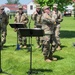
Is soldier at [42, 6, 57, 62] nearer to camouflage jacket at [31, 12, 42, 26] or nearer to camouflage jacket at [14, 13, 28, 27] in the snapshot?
camouflage jacket at [31, 12, 42, 26]

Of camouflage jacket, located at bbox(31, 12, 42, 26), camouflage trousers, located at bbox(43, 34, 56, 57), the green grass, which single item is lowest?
the green grass

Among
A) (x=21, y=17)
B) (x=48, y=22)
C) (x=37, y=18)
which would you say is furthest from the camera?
(x=21, y=17)

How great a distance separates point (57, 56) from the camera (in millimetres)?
15867

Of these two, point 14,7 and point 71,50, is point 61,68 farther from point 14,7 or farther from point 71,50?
point 14,7

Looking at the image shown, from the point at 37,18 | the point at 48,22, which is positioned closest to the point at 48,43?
the point at 48,22

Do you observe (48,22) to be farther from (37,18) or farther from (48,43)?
(37,18)

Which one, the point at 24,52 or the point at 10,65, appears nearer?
the point at 10,65

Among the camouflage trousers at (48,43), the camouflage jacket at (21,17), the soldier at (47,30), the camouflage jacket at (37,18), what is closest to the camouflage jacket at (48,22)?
the soldier at (47,30)

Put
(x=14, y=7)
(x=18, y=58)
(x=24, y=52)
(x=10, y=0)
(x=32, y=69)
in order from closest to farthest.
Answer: (x=32, y=69), (x=18, y=58), (x=24, y=52), (x=14, y=7), (x=10, y=0)

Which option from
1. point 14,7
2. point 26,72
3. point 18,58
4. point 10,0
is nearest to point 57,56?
point 18,58

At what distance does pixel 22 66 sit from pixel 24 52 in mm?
3077

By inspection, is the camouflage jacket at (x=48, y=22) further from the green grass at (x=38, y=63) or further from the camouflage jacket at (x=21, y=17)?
the camouflage jacket at (x=21, y=17)

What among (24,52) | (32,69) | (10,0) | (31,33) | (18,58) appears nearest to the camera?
(31,33)

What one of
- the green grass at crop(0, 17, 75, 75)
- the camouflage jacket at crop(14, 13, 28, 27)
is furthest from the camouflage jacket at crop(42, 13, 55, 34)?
the camouflage jacket at crop(14, 13, 28, 27)
